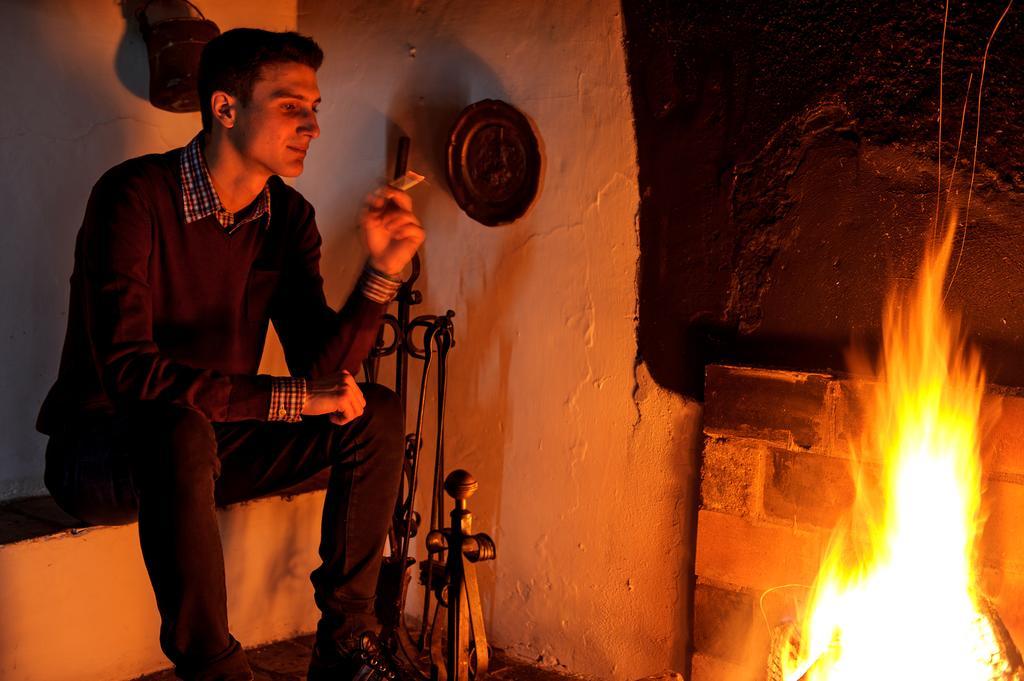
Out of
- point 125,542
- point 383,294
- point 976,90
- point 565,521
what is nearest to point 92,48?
point 383,294

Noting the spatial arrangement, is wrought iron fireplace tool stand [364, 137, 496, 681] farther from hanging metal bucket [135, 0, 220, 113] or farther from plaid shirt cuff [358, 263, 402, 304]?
hanging metal bucket [135, 0, 220, 113]

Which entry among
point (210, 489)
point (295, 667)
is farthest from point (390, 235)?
point (295, 667)

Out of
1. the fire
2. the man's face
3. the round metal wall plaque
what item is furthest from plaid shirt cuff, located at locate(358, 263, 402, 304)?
the fire

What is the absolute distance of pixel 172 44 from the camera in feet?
8.80

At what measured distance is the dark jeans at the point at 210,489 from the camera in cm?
181

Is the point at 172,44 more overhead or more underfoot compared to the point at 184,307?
more overhead

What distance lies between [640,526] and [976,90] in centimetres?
124

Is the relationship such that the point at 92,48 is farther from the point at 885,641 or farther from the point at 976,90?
the point at 885,641

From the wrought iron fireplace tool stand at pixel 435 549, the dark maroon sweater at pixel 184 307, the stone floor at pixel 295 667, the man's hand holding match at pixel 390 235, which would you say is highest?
the man's hand holding match at pixel 390 235

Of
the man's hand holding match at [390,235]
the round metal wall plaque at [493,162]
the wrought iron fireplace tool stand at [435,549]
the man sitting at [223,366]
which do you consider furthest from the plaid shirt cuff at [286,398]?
the round metal wall plaque at [493,162]

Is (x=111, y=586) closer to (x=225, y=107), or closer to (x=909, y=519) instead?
(x=225, y=107)

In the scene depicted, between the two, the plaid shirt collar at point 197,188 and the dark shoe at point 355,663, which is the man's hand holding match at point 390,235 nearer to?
the plaid shirt collar at point 197,188

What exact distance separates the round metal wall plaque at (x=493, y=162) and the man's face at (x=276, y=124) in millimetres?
480

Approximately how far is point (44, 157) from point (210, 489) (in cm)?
133
